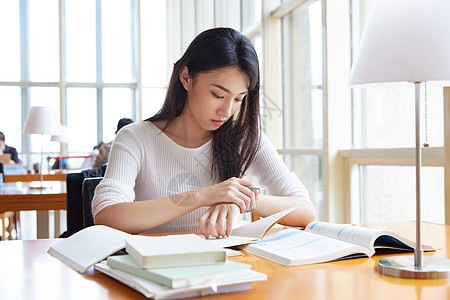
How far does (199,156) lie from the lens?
68.0 inches

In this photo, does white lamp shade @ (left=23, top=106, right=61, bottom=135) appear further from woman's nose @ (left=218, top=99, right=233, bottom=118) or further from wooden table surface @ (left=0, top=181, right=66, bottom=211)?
woman's nose @ (left=218, top=99, right=233, bottom=118)

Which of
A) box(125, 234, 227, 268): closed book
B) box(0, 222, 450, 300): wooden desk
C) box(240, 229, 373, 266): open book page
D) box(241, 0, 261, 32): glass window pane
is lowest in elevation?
box(0, 222, 450, 300): wooden desk

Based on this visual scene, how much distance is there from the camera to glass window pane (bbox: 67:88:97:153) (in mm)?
8664

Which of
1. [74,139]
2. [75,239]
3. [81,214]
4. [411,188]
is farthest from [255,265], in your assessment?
[74,139]

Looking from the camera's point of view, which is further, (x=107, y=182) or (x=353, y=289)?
(x=107, y=182)

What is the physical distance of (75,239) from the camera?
1.11m

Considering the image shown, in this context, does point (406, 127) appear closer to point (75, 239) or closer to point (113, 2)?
point (75, 239)

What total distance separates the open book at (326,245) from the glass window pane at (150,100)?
7924 millimetres

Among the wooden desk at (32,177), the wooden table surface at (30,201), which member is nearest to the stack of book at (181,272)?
the wooden table surface at (30,201)

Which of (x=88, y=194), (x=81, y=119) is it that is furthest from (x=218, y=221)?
(x=81, y=119)

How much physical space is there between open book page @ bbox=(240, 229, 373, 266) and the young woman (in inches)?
6.6

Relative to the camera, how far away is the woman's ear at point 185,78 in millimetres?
1641

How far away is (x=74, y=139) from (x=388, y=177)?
6.84 metres

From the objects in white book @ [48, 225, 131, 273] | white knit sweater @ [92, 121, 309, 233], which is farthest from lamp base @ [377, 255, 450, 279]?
white knit sweater @ [92, 121, 309, 233]
